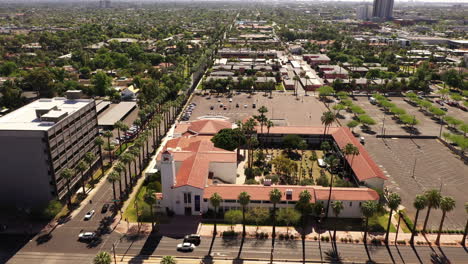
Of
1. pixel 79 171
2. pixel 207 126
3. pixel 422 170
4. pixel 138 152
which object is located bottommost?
pixel 422 170

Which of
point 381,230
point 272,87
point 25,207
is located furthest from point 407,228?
point 272,87

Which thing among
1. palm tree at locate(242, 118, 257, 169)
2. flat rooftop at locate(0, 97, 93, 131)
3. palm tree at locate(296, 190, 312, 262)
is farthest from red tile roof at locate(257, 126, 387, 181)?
flat rooftop at locate(0, 97, 93, 131)

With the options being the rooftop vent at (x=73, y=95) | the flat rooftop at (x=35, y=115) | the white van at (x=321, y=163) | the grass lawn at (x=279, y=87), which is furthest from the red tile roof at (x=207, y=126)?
the grass lawn at (x=279, y=87)

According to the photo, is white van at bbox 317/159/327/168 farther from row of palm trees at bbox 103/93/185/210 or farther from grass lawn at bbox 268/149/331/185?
row of palm trees at bbox 103/93/185/210

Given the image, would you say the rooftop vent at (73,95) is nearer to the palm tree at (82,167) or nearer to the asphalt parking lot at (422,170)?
the palm tree at (82,167)

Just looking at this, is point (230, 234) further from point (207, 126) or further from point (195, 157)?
point (207, 126)

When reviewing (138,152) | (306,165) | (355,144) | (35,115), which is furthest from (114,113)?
(355,144)

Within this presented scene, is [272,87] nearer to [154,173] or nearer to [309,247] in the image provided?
[154,173]
